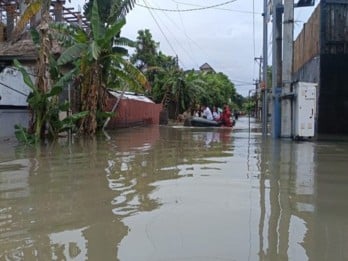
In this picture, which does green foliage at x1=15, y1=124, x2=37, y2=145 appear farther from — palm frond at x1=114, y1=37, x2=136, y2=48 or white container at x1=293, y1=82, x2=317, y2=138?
white container at x1=293, y1=82, x2=317, y2=138

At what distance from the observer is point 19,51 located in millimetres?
20516

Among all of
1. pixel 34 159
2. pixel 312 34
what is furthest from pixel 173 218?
pixel 312 34

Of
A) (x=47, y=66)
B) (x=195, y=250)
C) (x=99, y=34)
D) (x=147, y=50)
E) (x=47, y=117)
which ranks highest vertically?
(x=147, y=50)

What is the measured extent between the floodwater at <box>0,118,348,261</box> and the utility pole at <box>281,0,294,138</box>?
6.88 metres

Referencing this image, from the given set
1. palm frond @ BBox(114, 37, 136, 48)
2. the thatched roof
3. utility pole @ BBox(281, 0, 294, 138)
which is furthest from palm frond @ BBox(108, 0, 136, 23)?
utility pole @ BBox(281, 0, 294, 138)

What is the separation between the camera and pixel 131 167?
9.75 meters

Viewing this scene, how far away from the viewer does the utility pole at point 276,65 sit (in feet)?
59.5

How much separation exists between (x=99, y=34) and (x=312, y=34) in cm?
Answer: 1017

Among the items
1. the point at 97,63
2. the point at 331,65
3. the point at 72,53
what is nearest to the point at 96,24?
the point at 72,53

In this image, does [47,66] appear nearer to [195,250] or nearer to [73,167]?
[73,167]

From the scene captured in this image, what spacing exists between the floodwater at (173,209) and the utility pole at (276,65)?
292 inches

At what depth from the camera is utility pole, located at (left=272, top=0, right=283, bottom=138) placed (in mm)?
18141

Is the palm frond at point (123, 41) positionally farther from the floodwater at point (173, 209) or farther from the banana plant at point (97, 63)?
the floodwater at point (173, 209)

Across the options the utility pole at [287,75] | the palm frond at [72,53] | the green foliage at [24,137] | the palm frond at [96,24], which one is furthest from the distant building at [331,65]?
the green foliage at [24,137]
